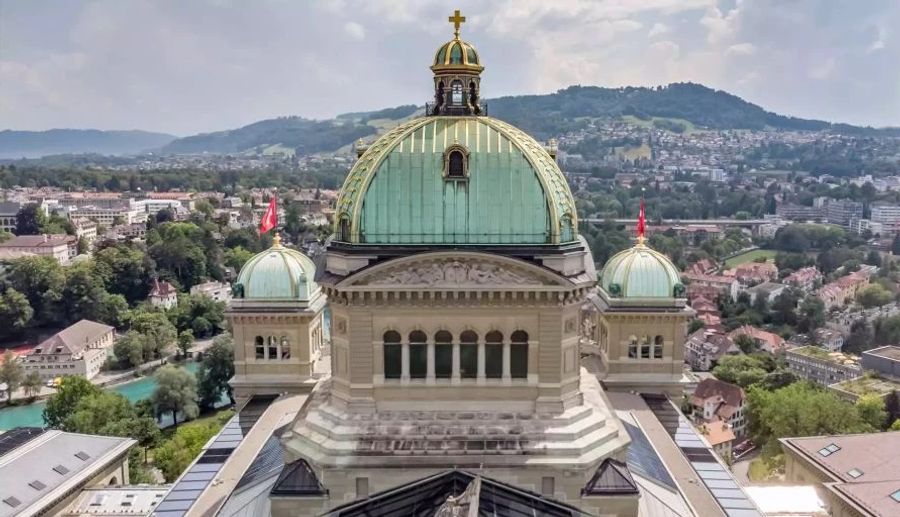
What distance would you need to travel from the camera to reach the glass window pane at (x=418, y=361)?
3256 cm

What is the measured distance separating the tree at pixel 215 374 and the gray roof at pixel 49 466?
4307 cm

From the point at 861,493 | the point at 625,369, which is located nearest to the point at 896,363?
the point at 861,493

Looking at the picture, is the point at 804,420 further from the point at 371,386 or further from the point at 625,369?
the point at 371,386

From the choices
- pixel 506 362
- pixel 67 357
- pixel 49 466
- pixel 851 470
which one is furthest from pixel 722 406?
pixel 67 357

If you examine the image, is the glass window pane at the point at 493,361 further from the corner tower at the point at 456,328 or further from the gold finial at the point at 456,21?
the gold finial at the point at 456,21

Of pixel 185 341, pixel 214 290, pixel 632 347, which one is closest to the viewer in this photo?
pixel 632 347

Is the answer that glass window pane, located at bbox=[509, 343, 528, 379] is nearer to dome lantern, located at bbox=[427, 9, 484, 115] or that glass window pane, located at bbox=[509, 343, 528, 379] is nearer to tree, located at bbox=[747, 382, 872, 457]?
dome lantern, located at bbox=[427, 9, 484, 115]

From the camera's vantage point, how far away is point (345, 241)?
107 ft

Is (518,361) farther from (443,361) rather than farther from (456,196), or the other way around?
(456,196)

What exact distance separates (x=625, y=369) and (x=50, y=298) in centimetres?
13589

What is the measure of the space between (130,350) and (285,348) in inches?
3560

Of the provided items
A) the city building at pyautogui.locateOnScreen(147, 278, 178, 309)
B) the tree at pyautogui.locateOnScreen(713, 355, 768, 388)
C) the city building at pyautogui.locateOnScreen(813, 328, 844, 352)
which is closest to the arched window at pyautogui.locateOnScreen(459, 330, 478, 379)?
the tree at pyautogui.locateOnScreen(713, 355, 768, 388)

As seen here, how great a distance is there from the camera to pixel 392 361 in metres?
32.7

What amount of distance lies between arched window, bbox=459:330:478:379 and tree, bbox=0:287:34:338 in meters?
137
